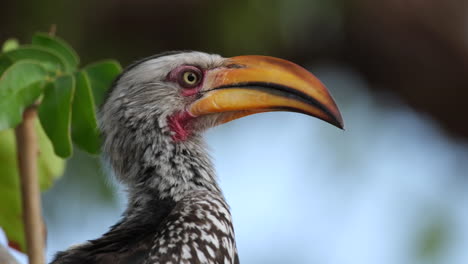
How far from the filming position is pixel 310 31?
7195 mm

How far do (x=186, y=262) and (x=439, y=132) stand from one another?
5.06m

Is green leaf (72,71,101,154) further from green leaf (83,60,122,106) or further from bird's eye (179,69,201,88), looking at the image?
bird's eye (179,69,201,88)

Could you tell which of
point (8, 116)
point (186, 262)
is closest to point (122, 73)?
point (8, 116)

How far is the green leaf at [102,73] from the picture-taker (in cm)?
333

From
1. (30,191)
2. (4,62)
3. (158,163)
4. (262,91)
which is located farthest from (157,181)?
(4,62)

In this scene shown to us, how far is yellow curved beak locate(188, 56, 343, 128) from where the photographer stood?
3316mm

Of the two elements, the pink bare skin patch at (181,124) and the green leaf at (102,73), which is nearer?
the green leaf at (102,73)

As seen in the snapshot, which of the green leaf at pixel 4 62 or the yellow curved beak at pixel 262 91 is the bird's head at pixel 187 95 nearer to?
the yellow curved beak at pixel 262 91

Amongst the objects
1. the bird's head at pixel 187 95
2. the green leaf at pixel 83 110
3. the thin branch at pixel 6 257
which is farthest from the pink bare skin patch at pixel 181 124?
the thin branch at pixel 6 257

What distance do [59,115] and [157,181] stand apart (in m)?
0.61

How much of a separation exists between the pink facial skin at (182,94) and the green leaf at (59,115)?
70 centimetres

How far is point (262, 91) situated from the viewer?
344 cm

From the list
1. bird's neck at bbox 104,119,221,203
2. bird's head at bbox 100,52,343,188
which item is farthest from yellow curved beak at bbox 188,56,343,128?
bird's neck at bbox 104,119,221,203

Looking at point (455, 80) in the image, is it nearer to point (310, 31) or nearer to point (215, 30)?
point (310, 31)
